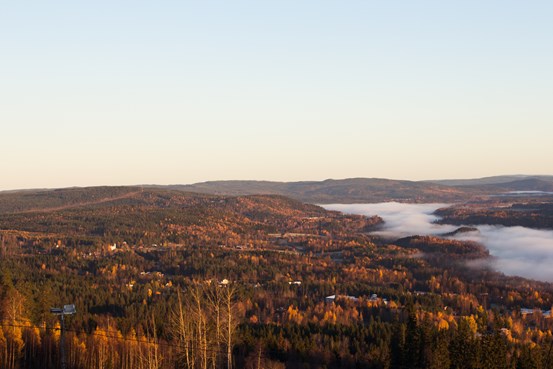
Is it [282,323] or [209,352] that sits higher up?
[209,352]

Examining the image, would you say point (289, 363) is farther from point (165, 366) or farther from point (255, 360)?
point (165, 366)

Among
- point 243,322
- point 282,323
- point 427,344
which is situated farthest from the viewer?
point 282,323

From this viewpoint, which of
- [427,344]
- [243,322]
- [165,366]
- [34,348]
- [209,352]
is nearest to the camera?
[209,352]

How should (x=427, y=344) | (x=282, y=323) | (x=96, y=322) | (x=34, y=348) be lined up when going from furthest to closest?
1. (x=282, y=323)
2. (x=96, y=322)
3. (x=34, y=348)
4. (x=427, y=344)

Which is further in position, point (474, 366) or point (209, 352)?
point (474, 366)

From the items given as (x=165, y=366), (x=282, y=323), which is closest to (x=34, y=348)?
(x=165, y=366)

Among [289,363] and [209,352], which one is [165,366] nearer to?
[209,352]

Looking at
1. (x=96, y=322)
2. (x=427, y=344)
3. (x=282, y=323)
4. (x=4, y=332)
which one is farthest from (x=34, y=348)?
(x=427, y=344)

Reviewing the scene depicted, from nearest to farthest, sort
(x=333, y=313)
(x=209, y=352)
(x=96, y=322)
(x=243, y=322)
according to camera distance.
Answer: (x=209, y=352), (x=96, y=322), (x=243, y=322), (x=333, y=313)

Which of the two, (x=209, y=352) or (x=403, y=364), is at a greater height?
(x=209, y=352)
